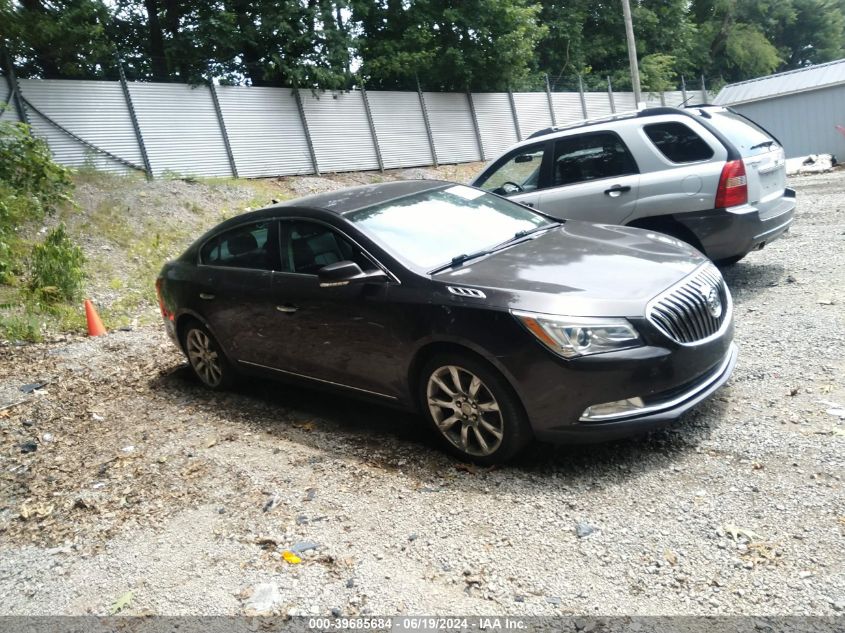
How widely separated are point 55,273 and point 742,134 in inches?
344

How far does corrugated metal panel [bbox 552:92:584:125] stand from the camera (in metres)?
29.5

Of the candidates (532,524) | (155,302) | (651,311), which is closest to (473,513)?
(532,524)

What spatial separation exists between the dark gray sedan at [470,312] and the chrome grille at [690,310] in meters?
0.01

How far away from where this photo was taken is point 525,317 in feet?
12.3

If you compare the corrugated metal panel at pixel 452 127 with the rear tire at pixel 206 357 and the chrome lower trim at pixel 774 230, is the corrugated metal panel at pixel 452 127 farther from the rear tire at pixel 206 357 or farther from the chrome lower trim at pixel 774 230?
the rear tire at pixel 206 357

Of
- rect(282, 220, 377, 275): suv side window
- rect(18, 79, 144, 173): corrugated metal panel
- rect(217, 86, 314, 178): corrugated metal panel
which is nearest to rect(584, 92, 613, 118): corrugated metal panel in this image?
rect(217, 86, 314, 178): corrugated metal panel

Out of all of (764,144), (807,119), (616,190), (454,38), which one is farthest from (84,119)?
(807,119)

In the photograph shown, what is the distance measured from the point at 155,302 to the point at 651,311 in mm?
8165

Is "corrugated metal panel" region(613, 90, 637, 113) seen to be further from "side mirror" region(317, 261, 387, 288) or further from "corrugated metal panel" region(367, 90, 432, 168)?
"side mirror" region(317, 261, 387, 288)

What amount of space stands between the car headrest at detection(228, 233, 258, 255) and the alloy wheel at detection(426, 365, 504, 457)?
83.8 inches

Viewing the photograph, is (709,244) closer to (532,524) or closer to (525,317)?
(525,317)

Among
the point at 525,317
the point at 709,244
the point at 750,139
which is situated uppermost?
the point at 750,139

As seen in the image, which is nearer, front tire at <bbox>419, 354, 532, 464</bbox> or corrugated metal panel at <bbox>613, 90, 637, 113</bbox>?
front tire at <bbox>419, 354, 532, 464</bbox>

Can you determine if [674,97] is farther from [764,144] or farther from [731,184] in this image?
[731,184]
